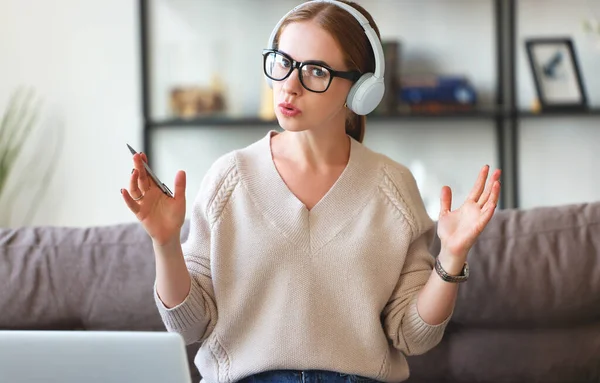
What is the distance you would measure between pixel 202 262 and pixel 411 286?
37 cm

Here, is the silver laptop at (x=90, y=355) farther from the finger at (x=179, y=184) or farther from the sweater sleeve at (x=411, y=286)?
the sweater sleeve at (x=411, y=286)

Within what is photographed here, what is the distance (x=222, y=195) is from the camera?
4.83ft

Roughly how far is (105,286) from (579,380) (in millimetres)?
973

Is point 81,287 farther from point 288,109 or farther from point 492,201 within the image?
point 492,201

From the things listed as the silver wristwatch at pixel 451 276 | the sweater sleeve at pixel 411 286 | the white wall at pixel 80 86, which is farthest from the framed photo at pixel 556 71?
the silver wristwatch at pixel 451 276

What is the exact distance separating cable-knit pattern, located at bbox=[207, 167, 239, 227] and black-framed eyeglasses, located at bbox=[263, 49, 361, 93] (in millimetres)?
202

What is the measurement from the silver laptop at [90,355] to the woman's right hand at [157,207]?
362 mm

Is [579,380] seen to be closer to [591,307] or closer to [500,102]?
[591,307]

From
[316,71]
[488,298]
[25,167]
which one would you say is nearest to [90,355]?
[316,71]

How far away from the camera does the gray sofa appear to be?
166 centimetres

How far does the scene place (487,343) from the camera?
66.7 inches

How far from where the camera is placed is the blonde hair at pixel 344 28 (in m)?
1.40

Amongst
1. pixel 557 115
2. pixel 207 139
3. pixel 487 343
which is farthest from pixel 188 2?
pixel 487 343

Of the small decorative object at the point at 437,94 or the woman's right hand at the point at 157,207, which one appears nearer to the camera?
the woman's right hand at the point at 157,207
